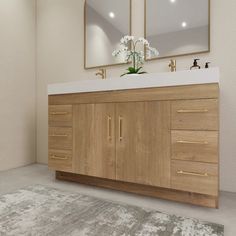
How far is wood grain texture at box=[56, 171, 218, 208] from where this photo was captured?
161cm

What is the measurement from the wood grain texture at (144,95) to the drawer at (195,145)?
27cm

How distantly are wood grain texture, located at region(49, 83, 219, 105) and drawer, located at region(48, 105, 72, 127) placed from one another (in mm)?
49

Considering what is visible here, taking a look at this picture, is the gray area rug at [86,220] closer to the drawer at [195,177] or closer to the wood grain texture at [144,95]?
the drawer at [195,177]

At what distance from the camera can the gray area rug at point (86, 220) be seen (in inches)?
48.9

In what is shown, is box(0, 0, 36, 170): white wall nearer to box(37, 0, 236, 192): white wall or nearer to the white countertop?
box(37, 0, 236, 192): white wall

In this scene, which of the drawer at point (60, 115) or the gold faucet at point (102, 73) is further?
the gold faucet at point (102, 73)

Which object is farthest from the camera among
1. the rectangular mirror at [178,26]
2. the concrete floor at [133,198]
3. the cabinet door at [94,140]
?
the rectangular mirror at [178,26]

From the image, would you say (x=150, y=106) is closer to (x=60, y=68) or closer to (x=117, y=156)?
(x=117, y=156)

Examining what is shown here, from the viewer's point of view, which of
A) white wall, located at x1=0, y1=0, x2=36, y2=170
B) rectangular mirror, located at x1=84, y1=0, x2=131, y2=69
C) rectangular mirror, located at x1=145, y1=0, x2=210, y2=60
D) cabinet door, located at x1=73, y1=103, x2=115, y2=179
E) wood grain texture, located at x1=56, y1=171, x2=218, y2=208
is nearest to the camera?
wood grain texture, located at x1=56, y1=171, x2=218, y2=208

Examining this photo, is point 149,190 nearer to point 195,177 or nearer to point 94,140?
point 195,177

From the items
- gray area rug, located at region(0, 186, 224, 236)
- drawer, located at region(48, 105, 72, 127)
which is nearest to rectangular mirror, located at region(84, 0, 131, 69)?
drawer, located at region(48, 105, 72, 127)

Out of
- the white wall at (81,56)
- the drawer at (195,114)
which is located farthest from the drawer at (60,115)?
the drawer at (195,114)

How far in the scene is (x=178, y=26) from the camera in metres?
2.16

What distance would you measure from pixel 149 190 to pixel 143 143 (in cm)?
40
